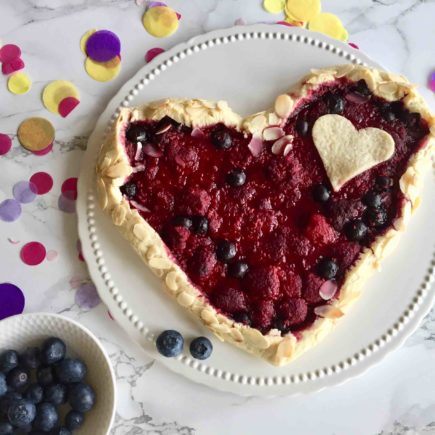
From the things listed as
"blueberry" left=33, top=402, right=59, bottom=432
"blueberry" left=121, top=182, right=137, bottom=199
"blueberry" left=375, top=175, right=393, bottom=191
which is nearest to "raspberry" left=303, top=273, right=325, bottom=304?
"blueberry" left=375, top=175, right=393, bottom=191

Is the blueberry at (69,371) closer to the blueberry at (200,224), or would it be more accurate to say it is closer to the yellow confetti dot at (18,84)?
the blueberry at (200,224)

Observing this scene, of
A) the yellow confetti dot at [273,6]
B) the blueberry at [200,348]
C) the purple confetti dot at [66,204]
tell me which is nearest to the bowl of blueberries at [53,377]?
the blueberry at [200,348]

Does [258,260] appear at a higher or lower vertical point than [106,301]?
higher

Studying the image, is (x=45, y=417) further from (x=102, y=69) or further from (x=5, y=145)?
(x=102, y=69)

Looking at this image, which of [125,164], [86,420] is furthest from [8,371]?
[125,164]

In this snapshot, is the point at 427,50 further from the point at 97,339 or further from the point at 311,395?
the point at 97,339
